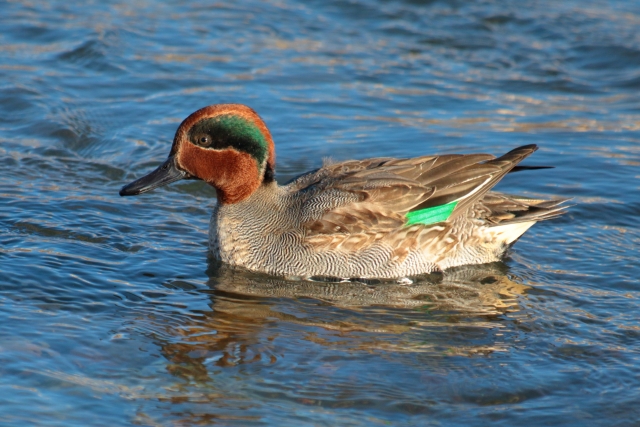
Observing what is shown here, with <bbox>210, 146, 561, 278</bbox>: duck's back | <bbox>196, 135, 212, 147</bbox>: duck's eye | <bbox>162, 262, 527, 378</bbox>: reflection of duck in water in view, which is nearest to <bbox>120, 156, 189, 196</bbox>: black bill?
<bbox>196, 135, 212, 147</bbox>: duck's eye

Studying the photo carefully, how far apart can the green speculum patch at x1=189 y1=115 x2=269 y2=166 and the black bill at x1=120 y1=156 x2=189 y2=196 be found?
316 millimetres

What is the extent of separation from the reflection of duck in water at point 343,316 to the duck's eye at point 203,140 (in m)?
1.08

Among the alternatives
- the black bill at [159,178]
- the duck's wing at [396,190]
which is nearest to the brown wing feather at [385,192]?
the duck's wing at [396,190]

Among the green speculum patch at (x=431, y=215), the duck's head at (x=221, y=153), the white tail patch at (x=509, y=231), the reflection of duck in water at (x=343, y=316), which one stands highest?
the duck's head at (x=221, y=153)

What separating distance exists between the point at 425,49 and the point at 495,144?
3704 mm

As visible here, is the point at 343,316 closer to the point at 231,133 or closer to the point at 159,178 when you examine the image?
the point at 231,133

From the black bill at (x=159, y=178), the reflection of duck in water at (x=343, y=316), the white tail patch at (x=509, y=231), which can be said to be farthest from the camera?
the white tail patch at (x=509, y=231)

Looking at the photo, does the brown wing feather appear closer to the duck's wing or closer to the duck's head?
the duck's wing

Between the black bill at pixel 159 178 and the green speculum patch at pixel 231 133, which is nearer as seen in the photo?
the green speculum patch at pixel 231 133

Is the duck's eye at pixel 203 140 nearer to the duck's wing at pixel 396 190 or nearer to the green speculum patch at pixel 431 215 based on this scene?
the duck's wing at pixel 396 190

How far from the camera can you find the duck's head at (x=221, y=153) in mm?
8234

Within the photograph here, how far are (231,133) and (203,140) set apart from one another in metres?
0.25

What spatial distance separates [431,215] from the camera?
8.42 metres

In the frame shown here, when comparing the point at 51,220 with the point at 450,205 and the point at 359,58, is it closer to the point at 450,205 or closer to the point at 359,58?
the point at 450,205
